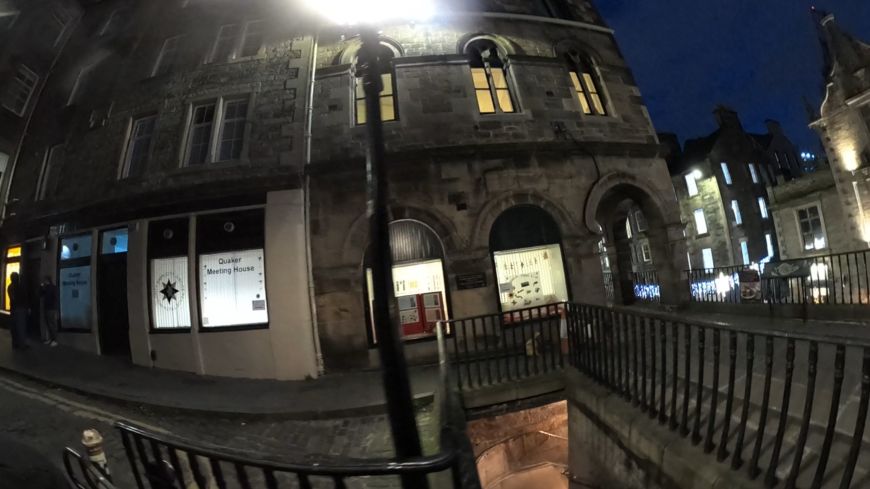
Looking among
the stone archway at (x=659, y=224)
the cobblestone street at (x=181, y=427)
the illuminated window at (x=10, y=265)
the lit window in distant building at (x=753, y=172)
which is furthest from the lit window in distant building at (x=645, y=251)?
the illuminated window at (x=10, y=265)

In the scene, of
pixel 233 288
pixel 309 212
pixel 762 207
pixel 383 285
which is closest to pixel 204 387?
pixel 233 288

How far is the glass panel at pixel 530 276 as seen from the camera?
28.8 ft

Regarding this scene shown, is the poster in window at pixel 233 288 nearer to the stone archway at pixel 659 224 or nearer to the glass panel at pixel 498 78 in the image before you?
the glass panel at pixel 498 78

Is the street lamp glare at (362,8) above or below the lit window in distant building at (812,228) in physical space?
above

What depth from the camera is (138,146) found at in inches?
359

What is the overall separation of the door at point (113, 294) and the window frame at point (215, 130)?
8.15 ft

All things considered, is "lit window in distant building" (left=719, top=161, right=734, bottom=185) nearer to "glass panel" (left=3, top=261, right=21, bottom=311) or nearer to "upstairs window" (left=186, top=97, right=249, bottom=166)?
"upstairs window" (left=186, top=97, right=249, bottom=166)

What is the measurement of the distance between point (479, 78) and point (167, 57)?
9080mm

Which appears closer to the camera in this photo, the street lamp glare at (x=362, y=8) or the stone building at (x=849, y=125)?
the street lamp glare at (x=362, y=8)

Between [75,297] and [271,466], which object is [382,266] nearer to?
[271,466]

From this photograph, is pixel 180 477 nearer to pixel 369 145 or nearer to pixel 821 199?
pixel 369 145

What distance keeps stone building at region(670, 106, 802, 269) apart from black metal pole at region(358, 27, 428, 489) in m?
25.3

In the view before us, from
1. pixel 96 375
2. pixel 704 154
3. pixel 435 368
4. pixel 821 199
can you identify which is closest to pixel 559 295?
pixel 435 368

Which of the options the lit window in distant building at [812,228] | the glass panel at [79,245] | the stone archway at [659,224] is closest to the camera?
the glass panel at [79,245]
